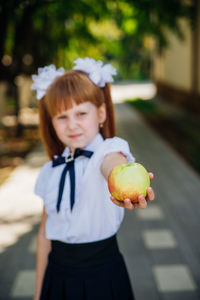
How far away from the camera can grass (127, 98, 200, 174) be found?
8.60 meters

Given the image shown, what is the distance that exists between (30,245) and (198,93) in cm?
1122

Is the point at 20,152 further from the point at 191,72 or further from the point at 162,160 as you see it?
the point at 191,72

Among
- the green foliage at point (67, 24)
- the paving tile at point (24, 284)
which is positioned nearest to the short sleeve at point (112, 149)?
the paving tile at point (24, 284)

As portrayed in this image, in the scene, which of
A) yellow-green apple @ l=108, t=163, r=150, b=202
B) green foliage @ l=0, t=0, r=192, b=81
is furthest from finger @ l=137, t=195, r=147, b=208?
green foliage @ l=0, t=0, r=192, b=81

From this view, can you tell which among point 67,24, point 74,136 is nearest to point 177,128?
point 67,24

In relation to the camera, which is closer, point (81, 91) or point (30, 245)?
point (81, 91)

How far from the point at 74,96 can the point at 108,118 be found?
0.28 metres

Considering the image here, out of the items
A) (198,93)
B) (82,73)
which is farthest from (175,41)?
(82,73)

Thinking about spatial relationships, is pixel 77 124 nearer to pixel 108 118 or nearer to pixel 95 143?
pixel 95 143

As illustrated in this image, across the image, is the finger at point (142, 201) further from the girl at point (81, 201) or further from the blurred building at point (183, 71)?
the blurred building at point (183, 71)

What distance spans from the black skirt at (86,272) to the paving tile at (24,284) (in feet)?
4.57

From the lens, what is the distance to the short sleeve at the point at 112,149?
5.61 feet

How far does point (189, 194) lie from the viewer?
18.7 feet

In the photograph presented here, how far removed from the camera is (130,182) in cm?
138
